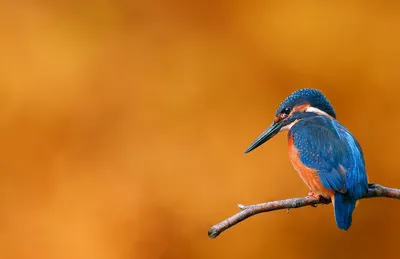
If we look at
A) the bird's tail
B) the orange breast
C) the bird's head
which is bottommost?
the bird's tail

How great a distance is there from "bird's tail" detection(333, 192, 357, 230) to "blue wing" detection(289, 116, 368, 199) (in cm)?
2

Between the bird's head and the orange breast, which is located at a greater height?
the bird's head

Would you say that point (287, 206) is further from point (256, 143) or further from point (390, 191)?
point (256, 143)

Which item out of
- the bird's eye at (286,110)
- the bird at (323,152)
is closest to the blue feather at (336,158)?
the bird at (323,152)

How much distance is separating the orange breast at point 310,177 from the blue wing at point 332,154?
0.05 ft

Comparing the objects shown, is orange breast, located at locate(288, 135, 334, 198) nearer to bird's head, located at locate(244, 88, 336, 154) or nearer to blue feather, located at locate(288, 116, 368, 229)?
blue feather, located at locate(288, 116, 368, 229)

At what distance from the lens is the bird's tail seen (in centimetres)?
134

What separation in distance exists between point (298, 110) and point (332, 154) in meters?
0.39

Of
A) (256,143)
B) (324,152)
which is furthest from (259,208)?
(256,143)

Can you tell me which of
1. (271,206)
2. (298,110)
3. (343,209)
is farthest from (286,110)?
(271,206)

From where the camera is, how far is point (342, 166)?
152 cm

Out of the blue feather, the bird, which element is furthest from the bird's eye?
the blue feather

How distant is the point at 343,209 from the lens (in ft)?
4.64

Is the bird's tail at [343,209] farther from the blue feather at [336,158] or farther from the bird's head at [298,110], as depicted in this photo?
the bird's head at [298,110]
